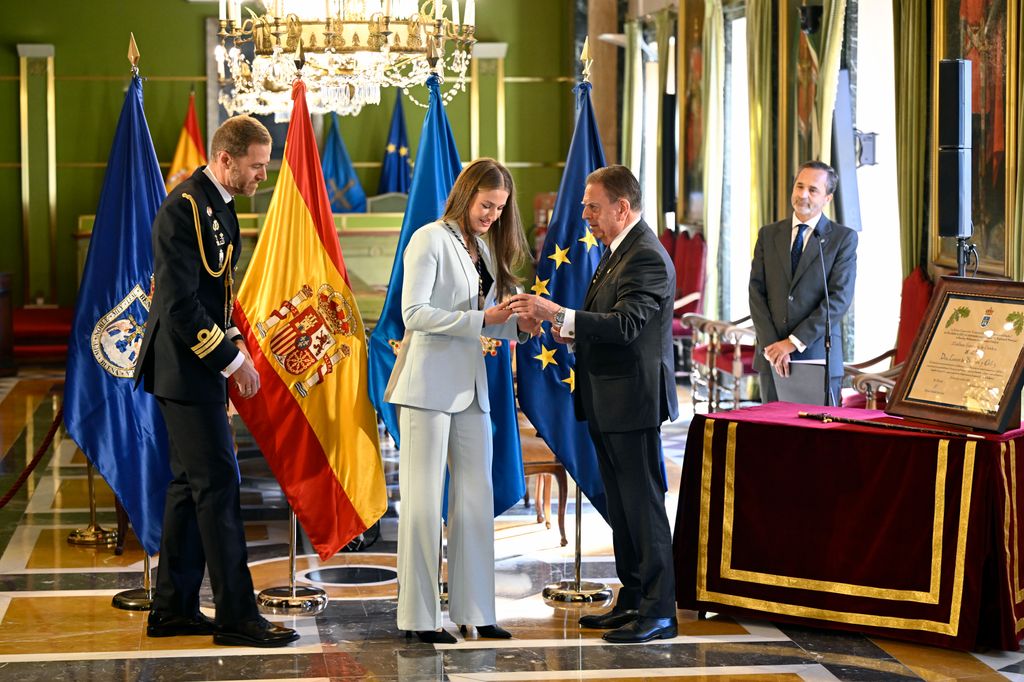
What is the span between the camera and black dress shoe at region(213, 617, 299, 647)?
15.2ft

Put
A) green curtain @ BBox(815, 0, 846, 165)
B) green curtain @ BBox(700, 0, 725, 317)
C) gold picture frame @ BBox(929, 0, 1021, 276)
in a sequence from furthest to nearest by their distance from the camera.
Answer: green curtain @ BBox(700, 0, 725, 317) < green curtain @ BBox(815, 0, 846, 165) < gold picture frame @ BBox(929, 0, 1021, 276)

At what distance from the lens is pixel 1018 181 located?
6.23 metres

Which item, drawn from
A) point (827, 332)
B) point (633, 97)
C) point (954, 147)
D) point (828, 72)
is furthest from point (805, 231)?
point (633, 97)

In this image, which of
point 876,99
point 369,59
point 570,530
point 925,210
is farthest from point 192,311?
point 876,99

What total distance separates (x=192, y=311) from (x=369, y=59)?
3846 millimetres

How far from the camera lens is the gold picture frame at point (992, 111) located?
6.33 m

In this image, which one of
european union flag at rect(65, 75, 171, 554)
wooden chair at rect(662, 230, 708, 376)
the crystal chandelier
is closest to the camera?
european union flag at rect(65, 75, 171, 554)

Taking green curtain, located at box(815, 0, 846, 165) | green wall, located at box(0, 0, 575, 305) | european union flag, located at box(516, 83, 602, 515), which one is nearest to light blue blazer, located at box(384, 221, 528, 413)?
european union flag, located at box(516, 83, 602, 515)

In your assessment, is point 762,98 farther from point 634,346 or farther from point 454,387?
point 454,387

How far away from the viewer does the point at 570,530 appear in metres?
6.68

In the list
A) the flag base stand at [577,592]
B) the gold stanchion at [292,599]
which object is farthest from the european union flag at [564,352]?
the gold stanchion at [292,599]

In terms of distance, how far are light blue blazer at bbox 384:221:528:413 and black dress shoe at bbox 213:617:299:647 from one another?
89 centimetres

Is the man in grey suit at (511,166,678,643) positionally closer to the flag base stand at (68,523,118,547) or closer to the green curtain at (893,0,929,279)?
the flag base stand at (68,523,118,547)

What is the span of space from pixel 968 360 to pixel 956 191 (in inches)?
34.8
